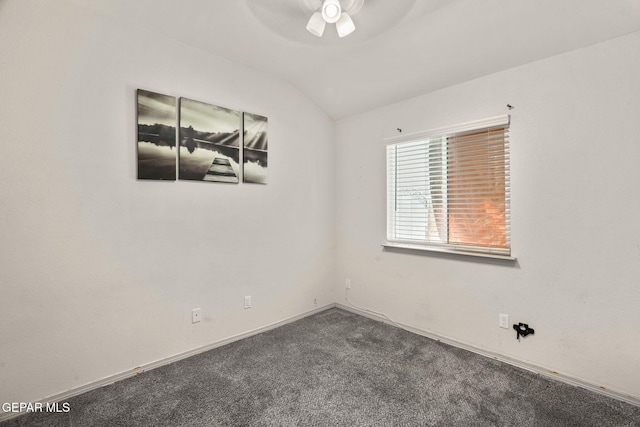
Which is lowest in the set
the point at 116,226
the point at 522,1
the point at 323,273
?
the point at 323,273

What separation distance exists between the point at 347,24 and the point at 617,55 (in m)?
1.75

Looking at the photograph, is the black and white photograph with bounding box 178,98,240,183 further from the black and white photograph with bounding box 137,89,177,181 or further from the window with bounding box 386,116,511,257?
the window with bounding box 386,116,511,257

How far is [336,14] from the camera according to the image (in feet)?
5.72

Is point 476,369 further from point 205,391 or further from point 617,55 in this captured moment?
point 617,55

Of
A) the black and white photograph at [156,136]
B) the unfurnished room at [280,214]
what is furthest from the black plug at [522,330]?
the black and white photograph at [156,136]

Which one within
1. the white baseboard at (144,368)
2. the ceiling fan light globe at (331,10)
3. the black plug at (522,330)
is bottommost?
the white baseboard at (144,368)

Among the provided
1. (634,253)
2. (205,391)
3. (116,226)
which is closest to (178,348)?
(205,391)

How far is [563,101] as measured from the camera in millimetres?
2086

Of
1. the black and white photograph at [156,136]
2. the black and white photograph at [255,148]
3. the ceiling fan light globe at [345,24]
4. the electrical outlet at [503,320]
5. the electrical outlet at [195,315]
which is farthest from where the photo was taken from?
the black and white photograph at [255,148]

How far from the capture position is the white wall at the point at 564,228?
6.16ft

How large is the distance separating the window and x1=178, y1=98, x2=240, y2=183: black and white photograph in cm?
160
